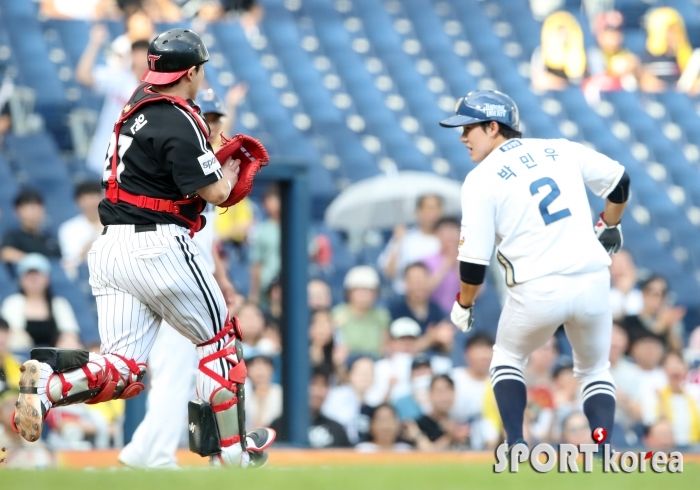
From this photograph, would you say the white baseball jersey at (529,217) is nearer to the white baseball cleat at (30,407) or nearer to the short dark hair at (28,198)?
the white baseball cleat at (30,407)

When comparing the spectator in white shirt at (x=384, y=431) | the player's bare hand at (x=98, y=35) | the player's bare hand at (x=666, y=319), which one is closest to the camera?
the spectator in white shirt at (x=384, y=431)

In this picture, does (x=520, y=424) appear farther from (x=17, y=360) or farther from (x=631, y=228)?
(x=631, y=228)

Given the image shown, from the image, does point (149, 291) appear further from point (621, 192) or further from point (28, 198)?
point (28, 198)

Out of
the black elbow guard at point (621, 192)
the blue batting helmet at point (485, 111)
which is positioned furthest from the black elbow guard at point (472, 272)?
the black elbow guard at point (621, 192)

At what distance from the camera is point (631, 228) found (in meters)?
12.6

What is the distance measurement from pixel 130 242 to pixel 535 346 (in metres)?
2.03

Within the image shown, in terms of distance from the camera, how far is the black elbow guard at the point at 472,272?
17.8 feet


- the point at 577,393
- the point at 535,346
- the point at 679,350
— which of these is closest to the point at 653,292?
the point at 679,350

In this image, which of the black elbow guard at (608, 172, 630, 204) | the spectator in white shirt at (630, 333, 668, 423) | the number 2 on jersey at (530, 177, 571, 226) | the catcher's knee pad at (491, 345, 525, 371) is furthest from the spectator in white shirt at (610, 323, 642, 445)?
the number 2 on jersey at (530, 177, 571, 226)

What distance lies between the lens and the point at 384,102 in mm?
13445

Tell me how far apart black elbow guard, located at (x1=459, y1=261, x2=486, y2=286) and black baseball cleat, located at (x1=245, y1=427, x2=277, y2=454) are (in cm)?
113

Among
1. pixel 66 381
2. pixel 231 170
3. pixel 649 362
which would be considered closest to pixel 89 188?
pixel 231 170

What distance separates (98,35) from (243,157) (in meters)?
6.22

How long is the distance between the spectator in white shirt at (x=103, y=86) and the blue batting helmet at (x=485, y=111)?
4.00 meters
